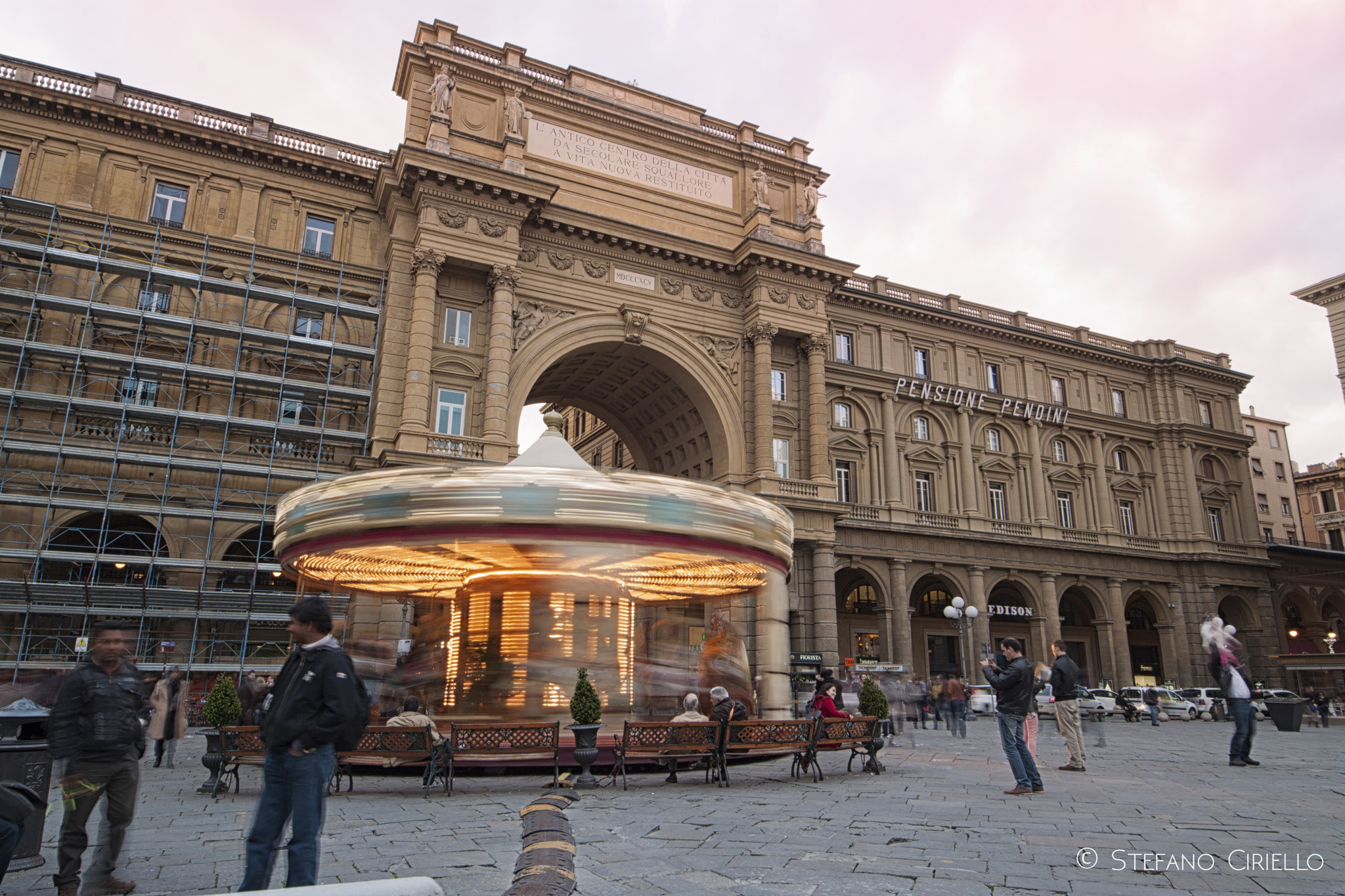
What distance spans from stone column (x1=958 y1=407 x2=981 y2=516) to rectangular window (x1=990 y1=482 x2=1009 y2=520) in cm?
135

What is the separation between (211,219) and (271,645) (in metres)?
12.9

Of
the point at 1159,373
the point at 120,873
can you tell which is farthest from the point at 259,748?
the point at 1159,373

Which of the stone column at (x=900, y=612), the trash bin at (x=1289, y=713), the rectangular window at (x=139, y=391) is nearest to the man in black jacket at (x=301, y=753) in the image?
the trash bin at (x=1289, y=713)

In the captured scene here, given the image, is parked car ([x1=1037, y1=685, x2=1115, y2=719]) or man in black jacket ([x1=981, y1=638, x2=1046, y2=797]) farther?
parked car ([x1=1037, y1=685, x2=1115, y2=719])

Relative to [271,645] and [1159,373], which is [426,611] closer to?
[271,645]

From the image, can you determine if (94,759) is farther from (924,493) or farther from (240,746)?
(924,493)

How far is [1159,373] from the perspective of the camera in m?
45.2

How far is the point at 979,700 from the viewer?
105 ft

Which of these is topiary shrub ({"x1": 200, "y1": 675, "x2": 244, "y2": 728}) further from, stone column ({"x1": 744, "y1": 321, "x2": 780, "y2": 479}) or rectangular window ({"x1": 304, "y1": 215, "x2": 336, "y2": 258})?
stone column ({"x1": 744, "y1": 321, "x2": 780, "y2": 479})

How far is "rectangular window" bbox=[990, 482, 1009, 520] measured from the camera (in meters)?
40.2

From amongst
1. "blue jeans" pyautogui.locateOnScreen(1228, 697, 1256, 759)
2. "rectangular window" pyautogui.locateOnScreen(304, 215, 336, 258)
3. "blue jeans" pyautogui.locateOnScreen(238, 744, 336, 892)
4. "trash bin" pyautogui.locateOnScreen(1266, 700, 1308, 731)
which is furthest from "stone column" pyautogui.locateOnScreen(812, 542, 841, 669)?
"blue jeans" pyautogui.locateOnScreen(238, 744, 336, 892)

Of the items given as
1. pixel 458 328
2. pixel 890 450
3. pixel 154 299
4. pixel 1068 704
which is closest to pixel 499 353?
pixel 458 328

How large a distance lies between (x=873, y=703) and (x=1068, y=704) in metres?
2.83

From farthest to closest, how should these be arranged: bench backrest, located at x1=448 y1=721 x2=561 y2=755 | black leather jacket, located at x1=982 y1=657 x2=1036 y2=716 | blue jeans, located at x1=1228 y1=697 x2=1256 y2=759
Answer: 1. blue jeans, located at x1=1228 y1=697 x2=1256 y2=759
2. bench backrest, located at x1=448 y1=721 x2=561 y2=755
3. black leather jacket, located at x1=982 y1=657 x2=1036 y2=716
